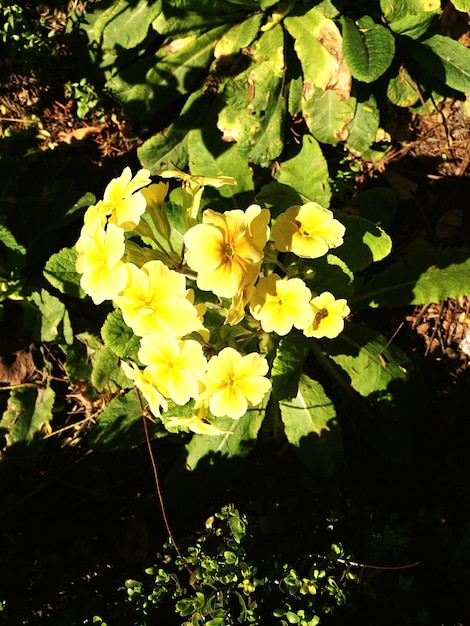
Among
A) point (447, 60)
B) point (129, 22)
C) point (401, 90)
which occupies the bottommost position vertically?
point (401, 90)

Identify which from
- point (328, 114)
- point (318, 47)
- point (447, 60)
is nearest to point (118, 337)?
point (328, 114)

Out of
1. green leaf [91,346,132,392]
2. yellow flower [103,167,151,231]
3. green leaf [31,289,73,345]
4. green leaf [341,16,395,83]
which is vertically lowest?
green leaf [91,346,132,392]

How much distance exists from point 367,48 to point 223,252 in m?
1.90

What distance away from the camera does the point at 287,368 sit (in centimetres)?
273

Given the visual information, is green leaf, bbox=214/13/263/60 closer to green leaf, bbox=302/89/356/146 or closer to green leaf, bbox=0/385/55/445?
green leaf, bbox=302/89/356/146

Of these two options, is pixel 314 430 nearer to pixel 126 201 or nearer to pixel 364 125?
pixel 126 201

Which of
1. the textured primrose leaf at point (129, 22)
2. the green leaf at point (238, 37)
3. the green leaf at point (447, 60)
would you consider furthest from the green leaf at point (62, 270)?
the green leaf at point (447, 60)

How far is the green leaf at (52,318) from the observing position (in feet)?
11.7

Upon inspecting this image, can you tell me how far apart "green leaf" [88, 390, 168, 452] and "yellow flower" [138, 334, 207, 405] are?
117 cm

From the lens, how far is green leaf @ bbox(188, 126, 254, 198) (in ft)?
11.7

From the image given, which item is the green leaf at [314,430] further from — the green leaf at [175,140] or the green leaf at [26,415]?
the green leaf at [175,140]

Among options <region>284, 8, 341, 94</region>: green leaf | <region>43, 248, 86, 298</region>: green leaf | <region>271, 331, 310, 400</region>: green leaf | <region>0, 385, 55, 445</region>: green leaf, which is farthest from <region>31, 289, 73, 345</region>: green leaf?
<region>284, 8, 341, 94</region>: green leaf

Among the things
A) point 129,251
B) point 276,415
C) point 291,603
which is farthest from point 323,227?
point 291,603

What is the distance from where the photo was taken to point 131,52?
4027 millimetres
